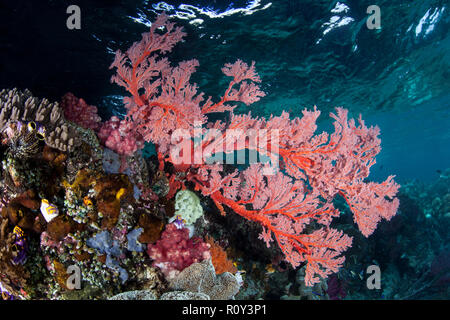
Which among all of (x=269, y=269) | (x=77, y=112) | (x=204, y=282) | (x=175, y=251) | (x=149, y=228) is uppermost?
(x=77, y=112)

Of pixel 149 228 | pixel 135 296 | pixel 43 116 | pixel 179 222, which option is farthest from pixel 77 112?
pixel 135 296

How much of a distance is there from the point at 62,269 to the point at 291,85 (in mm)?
15114

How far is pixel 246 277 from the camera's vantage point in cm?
569

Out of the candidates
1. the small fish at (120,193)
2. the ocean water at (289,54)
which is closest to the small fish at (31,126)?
the small fish at (120,193)

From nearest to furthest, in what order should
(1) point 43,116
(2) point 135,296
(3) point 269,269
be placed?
(2) point 135,296, (1) point 43,116, (3) point 269,269

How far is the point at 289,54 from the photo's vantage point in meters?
11.6

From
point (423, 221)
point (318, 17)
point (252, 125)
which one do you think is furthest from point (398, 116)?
point (252, 125)

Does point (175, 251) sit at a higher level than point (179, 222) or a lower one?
lower

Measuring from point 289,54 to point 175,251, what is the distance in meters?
11.1

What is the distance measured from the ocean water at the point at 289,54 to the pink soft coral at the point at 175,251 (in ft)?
5.67

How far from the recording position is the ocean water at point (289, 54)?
7555 mm

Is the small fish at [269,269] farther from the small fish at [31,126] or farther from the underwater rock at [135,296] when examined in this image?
the small fish at [31,126]

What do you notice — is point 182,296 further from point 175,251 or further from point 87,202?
point 87,202

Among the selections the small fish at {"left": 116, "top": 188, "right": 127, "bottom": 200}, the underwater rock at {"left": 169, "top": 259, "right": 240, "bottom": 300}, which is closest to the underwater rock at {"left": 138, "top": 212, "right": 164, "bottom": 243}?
the small fish at {"left": 116, "top": 188, "right": 127, "bottom": 200}
